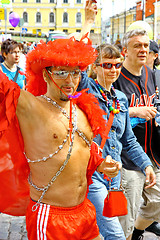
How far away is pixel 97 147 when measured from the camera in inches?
120

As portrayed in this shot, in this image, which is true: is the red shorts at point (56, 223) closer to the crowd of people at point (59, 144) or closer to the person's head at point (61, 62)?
A: the crowd of people at point (59, 144)

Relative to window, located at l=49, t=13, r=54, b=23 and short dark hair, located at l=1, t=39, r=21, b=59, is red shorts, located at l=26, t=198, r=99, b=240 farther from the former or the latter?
window, located at l=49, t=13, r=54, b=23

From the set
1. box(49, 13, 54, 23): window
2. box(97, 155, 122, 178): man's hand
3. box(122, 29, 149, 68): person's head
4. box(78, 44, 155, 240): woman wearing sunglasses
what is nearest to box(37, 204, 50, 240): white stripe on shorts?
box(97, 155, 122, 178): man's hand

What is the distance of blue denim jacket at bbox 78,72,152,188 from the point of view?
3.31m

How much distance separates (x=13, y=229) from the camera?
14.8 ft

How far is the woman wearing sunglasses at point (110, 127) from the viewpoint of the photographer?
3.16 metres

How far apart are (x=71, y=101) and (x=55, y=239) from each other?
90 centimetres

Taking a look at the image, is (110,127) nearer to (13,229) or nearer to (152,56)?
(13,229)

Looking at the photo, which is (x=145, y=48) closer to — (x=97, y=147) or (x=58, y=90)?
(x=97, y=147)

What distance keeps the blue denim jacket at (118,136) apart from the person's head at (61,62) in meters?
0.50

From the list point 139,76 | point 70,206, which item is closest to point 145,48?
point 139,76

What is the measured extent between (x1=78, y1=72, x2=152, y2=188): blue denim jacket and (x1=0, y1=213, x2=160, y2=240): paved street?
1377mm

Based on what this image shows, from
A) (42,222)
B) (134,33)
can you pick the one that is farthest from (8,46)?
(42,222)

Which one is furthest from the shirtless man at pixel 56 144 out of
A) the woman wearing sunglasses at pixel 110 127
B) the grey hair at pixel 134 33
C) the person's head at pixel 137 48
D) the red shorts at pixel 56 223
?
the grey hair at pixel 134 33
